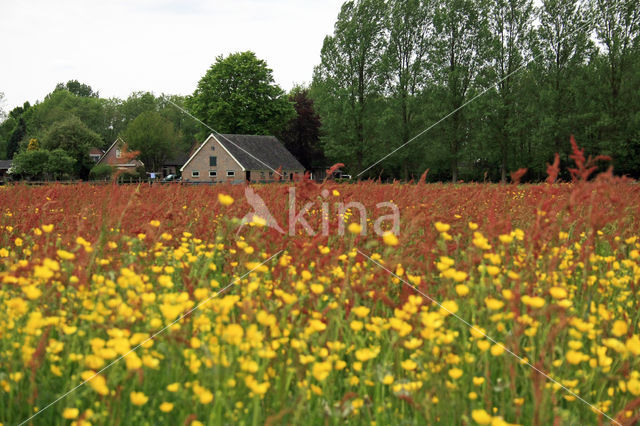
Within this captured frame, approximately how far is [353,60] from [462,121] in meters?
8.59

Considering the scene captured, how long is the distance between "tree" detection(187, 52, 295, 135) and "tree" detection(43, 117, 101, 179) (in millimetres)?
13083

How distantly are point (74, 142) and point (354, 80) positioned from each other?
34.6 meters

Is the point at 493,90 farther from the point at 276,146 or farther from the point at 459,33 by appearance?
the point at 276,146

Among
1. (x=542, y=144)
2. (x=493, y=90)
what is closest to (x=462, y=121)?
(x=493, y=90)

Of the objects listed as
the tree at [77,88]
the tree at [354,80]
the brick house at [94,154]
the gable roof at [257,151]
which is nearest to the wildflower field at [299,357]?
the tree at [354,80]

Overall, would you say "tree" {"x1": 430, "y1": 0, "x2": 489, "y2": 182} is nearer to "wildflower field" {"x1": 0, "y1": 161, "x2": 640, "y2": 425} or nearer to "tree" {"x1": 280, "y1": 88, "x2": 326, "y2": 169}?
"tree" {"x1": 280, "y1": 88, "x2": 326, "y2": 169}

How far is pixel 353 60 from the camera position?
3328 centimetres

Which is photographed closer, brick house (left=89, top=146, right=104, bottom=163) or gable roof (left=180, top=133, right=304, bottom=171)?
gable roof (left=180, top=133, right=304, bottom=171)

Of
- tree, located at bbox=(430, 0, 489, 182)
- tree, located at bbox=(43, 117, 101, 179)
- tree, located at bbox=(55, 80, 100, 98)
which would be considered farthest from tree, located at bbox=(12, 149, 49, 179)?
tree, located at bbox=(55, 80, 100, 98)

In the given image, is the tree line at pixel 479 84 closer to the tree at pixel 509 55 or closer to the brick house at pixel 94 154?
the tree at pixel 509 55

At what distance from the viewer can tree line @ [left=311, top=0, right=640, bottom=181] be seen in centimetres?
2962

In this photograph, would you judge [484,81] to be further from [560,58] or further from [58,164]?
[58,164]

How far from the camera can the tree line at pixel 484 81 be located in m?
29.6

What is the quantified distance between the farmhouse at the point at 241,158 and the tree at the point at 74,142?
1440cm
